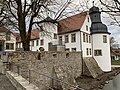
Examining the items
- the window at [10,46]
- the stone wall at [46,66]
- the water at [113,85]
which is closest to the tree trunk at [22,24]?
the stone wall at [46,66]

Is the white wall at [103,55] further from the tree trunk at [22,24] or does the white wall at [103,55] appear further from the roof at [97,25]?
the tree trunk at [22,24]

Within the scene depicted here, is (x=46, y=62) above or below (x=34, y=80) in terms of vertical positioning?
above

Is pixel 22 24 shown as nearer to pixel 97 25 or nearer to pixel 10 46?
pixel 97 25

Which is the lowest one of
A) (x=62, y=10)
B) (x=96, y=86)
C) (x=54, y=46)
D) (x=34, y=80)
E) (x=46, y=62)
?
(x=96, y=86)

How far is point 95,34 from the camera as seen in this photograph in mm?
26688

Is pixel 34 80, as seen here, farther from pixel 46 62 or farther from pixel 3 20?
pixel 3 20

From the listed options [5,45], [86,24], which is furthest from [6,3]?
[5,45]

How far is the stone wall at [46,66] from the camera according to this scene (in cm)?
1298

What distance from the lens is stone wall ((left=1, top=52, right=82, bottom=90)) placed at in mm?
12984

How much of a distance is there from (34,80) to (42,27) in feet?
16.7

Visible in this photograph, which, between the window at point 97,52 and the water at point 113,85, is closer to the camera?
the water at point 113,85

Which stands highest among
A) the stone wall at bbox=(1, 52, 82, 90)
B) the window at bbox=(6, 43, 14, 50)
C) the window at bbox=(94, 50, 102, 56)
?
the window at bbox=(6, 43, 14, 50)

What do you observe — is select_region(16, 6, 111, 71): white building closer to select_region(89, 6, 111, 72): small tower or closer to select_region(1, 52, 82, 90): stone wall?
select_region(89, 6, 111, 72): small tower

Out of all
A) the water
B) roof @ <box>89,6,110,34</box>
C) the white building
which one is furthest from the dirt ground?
roof @ <box>89,6,110,34</box>
